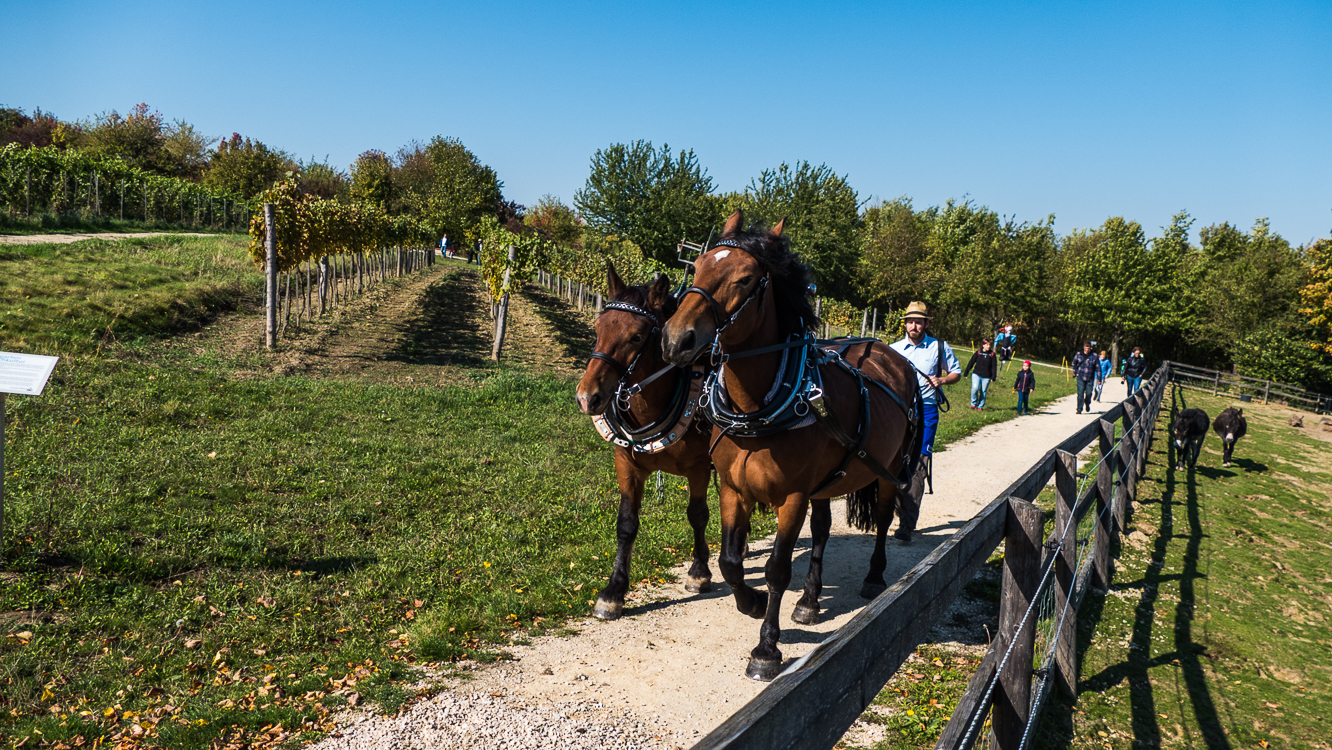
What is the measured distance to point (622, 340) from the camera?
4441mm

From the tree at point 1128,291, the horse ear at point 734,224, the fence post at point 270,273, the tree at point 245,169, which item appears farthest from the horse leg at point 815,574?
the tree at point 245,169

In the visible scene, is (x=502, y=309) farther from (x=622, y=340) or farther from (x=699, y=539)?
(x=622, y=340)

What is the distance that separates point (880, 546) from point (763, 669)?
1.94 m

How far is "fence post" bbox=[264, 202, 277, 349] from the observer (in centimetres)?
1403

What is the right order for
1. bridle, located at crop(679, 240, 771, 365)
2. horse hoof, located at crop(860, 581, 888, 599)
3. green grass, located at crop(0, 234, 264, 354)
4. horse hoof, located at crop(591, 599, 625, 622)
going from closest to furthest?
1. bridle, located at crop(679, 240, 771, 365)
2. horse hoof, located at crop(591, 599, 625, 622)
3. horse hoof, located at crop(860, 581, 888, 599)
4. green grass, located at crop(0, 234, 264, 354)

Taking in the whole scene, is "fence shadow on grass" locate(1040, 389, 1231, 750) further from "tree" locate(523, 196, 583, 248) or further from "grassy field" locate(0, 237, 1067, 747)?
"tree" locate(523, 196, 583, 248)

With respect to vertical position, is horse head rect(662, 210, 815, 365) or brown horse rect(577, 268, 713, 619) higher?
horse head rect(662, 210, 815, 365)

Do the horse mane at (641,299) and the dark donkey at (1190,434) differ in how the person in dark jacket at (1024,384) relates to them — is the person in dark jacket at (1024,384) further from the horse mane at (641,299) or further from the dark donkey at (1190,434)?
the horse mane at (641,299)

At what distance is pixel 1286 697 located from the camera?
14.8 ft

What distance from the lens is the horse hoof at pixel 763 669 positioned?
4.20 meters

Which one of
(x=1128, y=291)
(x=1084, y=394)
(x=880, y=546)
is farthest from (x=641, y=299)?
(x=1128, y=291)

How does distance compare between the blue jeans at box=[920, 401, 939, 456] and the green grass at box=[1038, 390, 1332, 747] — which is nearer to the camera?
the green grass at box=[1038, 390, 1332, 747]

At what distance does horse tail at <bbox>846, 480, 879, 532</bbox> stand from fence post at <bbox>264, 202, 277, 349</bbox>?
12646 millimetres

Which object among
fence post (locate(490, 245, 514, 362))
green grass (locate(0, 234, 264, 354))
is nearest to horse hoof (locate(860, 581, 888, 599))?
green grass (locate(0, 234, 264, 354))
